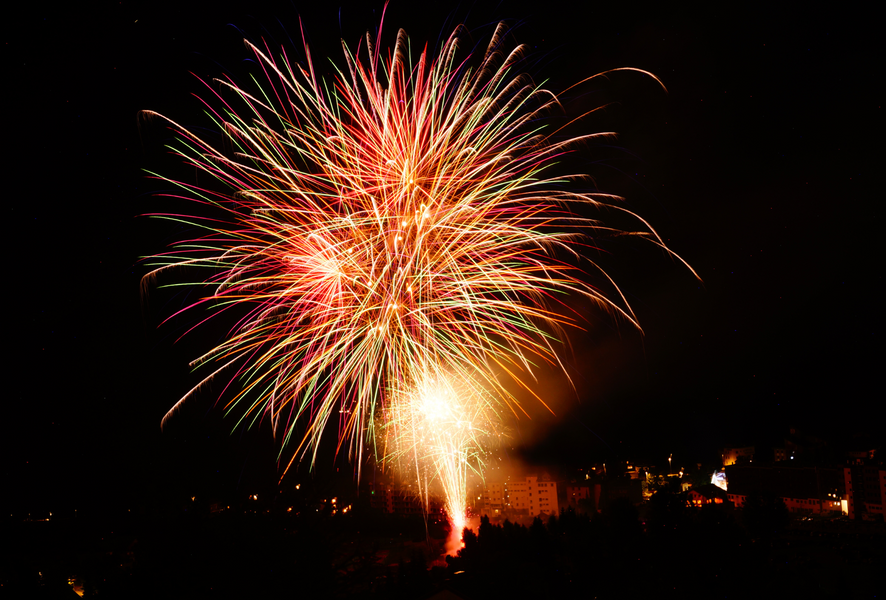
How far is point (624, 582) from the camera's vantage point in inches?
474

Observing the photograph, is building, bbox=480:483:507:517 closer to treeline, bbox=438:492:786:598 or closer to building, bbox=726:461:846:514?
treeline, bbox=438:492:786:598

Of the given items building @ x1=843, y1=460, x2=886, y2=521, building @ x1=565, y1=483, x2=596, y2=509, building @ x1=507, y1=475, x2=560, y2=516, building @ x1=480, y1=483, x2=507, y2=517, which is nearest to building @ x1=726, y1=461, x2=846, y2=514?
building @ x1=843, y1=460, x2=886, y2=521

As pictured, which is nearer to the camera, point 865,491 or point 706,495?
point 865,491

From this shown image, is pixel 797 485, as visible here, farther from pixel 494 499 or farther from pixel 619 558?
pixel 619 558

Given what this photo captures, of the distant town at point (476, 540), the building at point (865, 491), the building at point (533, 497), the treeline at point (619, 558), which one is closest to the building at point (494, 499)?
the distant town at point (476, 540)

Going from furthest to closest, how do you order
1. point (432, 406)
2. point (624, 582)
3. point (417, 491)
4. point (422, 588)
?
1. point (417, 491)
2. point (432, 406)
3. point (624, 582)
4. point (422, 588)

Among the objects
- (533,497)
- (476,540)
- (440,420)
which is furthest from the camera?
(533,497)

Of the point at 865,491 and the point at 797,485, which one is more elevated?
the point at 865,491

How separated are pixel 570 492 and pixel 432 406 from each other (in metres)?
16.6

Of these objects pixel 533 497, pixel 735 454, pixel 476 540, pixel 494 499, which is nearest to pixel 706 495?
pixel 533 497

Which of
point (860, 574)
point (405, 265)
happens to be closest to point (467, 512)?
point (860, 574)

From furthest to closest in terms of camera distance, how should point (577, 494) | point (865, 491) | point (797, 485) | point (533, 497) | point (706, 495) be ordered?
1. point (797, 485)
2. point (706, 495)
3. point (577, 494)
4. point (533, 497)
5. point (865, 491)

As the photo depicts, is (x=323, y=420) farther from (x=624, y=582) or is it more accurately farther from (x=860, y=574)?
(x=860, y=574)

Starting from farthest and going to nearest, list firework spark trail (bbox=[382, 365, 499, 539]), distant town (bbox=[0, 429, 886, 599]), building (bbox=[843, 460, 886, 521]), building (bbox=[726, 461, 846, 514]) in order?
1. building (bbox=[726, 461, 846, 514])
2. building (bbox=[843, 460, 886, 521])
3. firework spark trail (bbox=[382, 365, 499, 539])
4. distant town (bbox=[0, 429, 886, 599])
